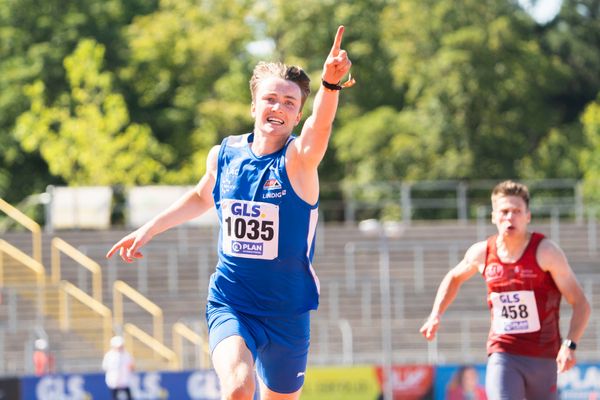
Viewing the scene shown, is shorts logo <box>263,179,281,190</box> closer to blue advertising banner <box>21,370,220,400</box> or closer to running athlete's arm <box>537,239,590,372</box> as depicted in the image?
running athlete's arm <box>537,239,590,372</box>

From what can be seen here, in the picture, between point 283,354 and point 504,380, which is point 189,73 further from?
point 283,354


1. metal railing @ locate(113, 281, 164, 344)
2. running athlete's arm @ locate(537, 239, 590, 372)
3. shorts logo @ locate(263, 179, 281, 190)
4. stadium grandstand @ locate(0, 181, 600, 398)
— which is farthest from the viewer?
metal railing @ locate(113, 281, 164, 344)

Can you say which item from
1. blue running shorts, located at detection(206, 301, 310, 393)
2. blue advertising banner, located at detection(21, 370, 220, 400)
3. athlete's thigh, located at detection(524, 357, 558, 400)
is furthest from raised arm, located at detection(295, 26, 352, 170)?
blue advertising banner, located at detection(21, 370, 220, 400)

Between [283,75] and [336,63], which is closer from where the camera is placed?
[336,63]

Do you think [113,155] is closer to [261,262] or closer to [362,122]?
[362,122]

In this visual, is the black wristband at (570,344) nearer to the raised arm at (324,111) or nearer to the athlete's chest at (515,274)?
the athlete's chest at (515,274)

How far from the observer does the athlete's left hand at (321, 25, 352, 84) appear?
22.2 feet

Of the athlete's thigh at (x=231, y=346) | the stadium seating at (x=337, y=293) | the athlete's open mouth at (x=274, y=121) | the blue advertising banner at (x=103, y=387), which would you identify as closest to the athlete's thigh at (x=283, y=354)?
the athlete's thigh at (x=231, y=346)

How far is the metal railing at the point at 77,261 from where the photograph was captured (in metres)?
30.2

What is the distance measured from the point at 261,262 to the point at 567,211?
3296 cm

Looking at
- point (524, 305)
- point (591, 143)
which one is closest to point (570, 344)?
point (524, 305)

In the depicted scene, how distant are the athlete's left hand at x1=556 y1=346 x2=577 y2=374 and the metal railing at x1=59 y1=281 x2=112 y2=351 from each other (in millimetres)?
19596

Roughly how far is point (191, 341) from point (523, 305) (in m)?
17.9

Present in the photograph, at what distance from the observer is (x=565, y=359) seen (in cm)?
880
